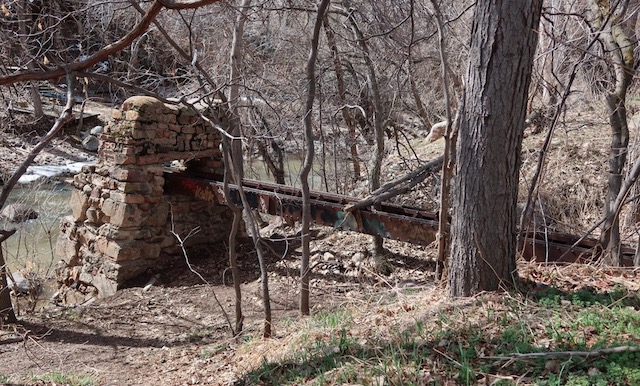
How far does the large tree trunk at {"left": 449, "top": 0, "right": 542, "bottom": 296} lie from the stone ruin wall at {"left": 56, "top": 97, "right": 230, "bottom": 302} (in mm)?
4810

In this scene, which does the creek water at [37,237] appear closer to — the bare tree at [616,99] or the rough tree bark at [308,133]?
the rough tree bark at [308,133]

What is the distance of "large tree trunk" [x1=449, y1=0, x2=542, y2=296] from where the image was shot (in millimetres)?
3461

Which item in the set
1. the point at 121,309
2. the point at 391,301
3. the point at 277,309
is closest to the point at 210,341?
the point at 277,309

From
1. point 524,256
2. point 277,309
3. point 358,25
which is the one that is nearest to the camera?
point 524,256

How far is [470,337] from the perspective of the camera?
3.30 metres

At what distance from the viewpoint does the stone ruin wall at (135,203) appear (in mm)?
7566

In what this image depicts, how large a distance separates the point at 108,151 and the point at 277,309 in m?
3.01

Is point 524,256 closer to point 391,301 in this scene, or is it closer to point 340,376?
point 391,301

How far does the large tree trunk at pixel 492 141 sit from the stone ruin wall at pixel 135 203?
189 inches

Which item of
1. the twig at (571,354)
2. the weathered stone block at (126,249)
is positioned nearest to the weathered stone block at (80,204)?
the weathered stone block at (126,249)

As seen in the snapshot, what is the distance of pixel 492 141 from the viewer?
11.6ft

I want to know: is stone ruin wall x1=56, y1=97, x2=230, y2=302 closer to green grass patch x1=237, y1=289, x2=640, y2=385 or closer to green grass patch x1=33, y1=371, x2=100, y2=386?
green grass patch x1=33, y1=371, x2=100, y2=386

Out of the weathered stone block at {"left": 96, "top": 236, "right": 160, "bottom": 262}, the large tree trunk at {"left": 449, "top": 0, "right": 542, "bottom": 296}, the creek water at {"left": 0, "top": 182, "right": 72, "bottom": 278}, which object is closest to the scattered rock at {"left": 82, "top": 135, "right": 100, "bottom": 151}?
the creek water at {"left": 0, "top": 182, "right": 72, "bottom": 278}

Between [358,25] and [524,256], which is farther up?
[358,25]
